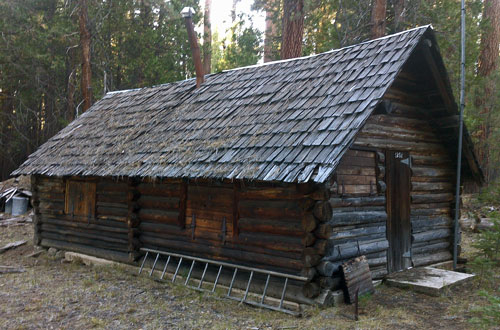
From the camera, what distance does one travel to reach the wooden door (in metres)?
8.48

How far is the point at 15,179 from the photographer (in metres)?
20.4

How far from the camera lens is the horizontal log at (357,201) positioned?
7266 mm

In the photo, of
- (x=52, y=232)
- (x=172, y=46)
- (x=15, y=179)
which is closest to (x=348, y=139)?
(x=52, y=232)

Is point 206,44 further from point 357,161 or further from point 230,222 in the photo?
point 357,161

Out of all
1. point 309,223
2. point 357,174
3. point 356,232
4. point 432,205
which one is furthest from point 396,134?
point 309,223

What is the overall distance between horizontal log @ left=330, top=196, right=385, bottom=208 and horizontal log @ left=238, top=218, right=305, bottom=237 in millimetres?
647

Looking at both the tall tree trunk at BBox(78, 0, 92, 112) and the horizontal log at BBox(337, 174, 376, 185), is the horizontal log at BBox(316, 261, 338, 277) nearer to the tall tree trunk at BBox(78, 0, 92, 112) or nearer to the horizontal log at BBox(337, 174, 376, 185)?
the horizontal log at BBox(337, 174, 376, 185)

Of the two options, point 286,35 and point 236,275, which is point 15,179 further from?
point 236,275

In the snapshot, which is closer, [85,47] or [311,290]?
[311,290]

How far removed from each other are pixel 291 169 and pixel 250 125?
6.88 feet

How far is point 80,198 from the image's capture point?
448 inches

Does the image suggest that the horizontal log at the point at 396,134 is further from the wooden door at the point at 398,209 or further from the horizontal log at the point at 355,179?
the horizontal log at the point at 355,179

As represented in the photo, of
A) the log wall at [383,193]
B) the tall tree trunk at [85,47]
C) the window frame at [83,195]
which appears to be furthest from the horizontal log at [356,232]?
the tall tree trunk at [85,47]

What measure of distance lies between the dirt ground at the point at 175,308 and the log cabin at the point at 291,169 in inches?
29.0
